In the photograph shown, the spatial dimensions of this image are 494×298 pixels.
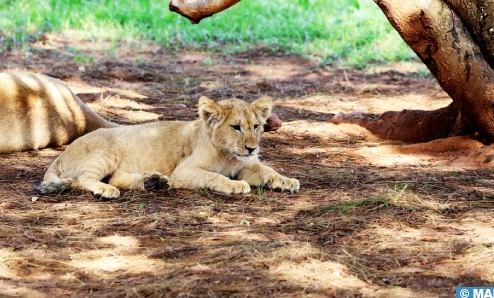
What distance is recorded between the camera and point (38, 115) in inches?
311

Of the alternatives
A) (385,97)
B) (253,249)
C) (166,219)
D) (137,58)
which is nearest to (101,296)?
(253,249)

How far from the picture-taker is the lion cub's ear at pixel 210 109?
619cm

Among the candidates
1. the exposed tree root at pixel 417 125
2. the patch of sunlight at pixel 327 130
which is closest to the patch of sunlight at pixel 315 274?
the exposed tree root at pixel 417 125

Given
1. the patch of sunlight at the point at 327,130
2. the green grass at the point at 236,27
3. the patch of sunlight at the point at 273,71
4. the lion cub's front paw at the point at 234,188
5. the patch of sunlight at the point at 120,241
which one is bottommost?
the patch of sunlight at the point at 273,71

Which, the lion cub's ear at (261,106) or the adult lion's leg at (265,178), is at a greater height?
the lion cub's ear at (261,106)

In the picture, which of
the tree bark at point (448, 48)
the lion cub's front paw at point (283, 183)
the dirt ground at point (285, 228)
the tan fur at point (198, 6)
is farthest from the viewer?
the tan fur at point (198, 6)

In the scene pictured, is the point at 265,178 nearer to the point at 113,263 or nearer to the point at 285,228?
the point at 285,228

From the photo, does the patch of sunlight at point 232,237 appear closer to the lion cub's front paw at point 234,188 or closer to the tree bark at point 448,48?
the lion cub's front paw at point 234,188

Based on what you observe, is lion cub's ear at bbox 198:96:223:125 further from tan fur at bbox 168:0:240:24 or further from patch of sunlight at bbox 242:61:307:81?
patch of sunlight at bbox 242:61:307:81

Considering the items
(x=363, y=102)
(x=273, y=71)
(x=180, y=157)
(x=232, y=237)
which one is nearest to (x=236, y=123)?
(x=180, y=157)

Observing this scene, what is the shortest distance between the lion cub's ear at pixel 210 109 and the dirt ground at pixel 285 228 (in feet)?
1.88

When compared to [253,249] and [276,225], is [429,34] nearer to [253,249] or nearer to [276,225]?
[276,225]

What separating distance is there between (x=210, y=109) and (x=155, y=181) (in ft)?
2.11

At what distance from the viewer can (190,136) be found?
654 cm
